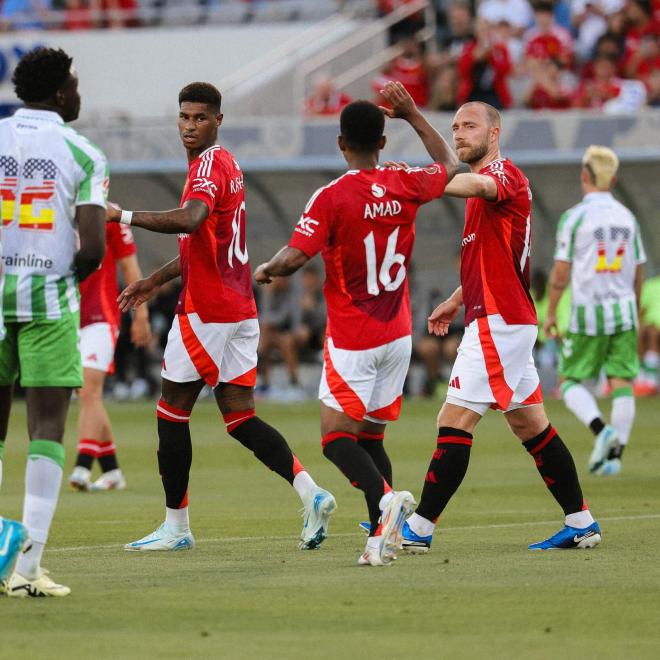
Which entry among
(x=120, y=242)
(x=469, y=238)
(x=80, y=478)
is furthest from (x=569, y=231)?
(x=469, y=238)

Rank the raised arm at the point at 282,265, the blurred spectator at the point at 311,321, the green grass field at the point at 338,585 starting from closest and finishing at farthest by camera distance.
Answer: the green grass field at the point at 338,585 < the raised arm at the point at 282,265 < the blurred spectator at the point at 311,321

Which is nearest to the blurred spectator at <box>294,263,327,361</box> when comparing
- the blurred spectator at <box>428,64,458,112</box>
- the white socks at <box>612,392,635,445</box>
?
the blurred spectator at <box>428,64,458,112</box>

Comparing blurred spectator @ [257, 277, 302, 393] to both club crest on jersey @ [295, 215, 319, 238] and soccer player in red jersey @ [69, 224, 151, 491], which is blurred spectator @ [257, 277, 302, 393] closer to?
soccer player in red jersey @ [69, 224, 151, 491]

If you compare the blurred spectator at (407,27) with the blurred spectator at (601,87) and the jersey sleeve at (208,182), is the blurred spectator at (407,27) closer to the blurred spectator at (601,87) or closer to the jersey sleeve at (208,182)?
the blurred spectator at (601,87)

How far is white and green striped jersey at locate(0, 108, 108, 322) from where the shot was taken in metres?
6.74

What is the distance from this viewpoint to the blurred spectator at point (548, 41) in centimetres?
2492

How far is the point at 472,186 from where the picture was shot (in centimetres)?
781

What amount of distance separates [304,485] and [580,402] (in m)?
5.51

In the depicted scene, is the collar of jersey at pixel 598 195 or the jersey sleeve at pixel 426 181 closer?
the jersey sleeve at pixel 426 181

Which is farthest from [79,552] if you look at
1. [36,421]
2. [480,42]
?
[480,42]

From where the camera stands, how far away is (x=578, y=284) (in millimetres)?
13773

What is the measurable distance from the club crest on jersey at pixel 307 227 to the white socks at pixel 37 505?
5.75 ft

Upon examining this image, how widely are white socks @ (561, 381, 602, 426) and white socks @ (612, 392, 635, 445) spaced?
16 cm

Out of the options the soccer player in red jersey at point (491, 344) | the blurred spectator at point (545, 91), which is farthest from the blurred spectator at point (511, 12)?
the soccer player in red jersey at point (491, 344)
